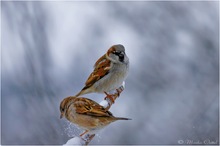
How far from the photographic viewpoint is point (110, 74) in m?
2.23

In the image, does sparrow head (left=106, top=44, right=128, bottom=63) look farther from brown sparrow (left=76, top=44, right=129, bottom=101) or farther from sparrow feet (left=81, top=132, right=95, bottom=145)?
sparrow feet (left=81, top=132, right=95, bottom=145)

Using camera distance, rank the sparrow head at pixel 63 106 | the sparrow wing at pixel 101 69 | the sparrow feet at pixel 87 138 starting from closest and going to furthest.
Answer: the sparrow feet at pixel 87 138, the sparrow head at pixel 63 106, the sparrow wing at pixel 101 69

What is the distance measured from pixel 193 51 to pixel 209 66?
0.19 metres

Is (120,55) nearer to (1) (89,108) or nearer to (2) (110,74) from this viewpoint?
(2) (110,74)

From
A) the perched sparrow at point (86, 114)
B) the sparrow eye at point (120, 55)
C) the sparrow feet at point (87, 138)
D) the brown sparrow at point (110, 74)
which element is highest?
Result: the sparrow eye at point (120, 55)

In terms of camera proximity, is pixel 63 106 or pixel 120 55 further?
pixel 120 55

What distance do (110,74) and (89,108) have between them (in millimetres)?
502

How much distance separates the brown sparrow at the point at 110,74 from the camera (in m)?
2.15

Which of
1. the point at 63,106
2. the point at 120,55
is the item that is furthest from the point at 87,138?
the point at 120,55

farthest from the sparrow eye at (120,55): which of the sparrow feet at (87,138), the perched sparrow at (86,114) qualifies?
the sparrow feet at (87,138)

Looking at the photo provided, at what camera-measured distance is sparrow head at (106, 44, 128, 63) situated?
2082 mm

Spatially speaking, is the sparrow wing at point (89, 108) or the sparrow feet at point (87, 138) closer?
the sparrow feet at point (87, 138)

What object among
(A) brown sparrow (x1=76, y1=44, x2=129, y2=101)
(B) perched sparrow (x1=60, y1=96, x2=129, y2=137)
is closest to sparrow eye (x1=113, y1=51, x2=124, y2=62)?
(A) brown sparrow (x1=76, y1=44, x2=129, y2=101)

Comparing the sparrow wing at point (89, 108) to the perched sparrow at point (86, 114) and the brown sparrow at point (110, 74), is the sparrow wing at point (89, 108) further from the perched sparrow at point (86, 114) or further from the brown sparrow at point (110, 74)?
the brown sparrow at point (110, 74)
